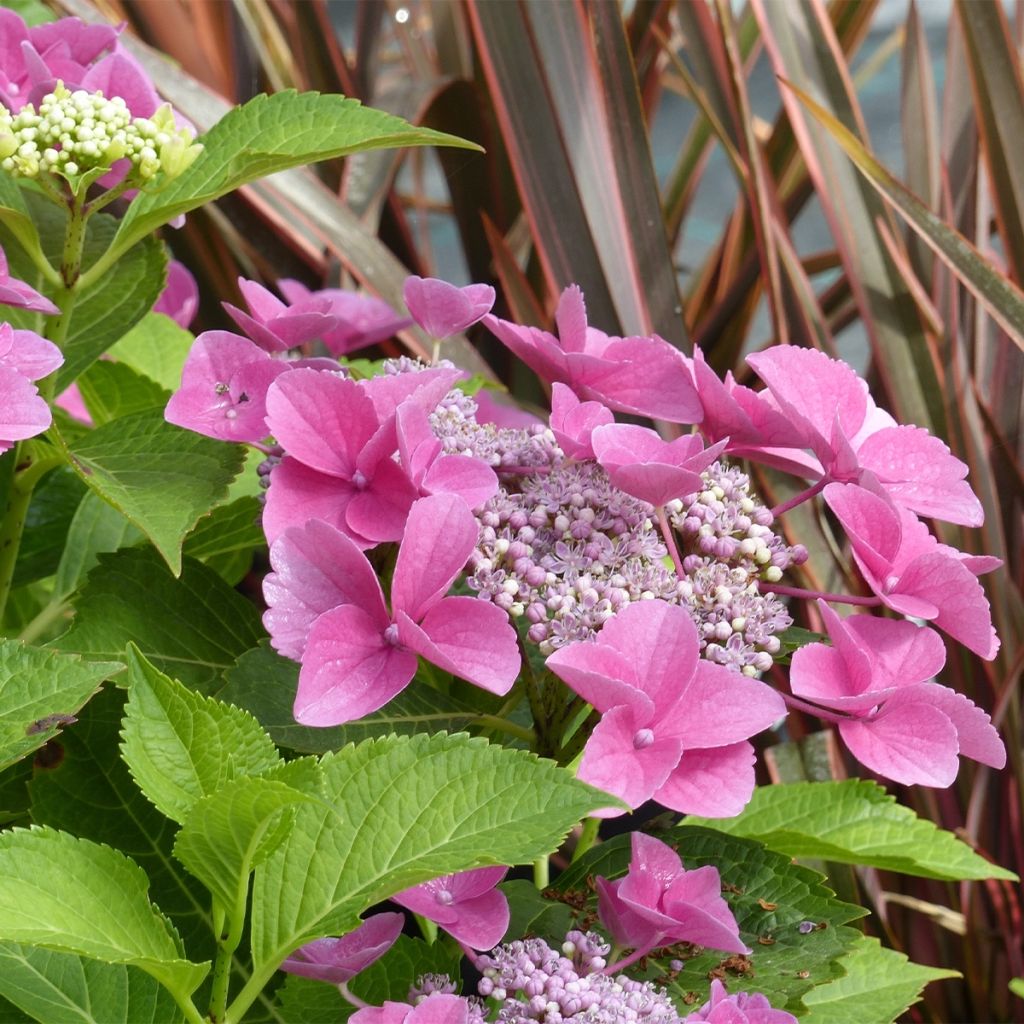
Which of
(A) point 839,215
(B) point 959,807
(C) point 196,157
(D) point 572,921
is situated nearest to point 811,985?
(D) point 572,921

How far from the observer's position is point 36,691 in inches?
16.4

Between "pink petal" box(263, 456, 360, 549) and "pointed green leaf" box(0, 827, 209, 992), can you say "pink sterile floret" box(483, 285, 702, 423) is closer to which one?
"pink petal" box(263, 456, 360, 549)

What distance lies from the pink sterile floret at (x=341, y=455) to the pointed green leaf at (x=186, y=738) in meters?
0.06

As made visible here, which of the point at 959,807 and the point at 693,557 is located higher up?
the point at 693,557

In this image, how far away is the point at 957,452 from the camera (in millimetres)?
972

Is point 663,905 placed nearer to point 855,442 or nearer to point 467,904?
→ point 467,904

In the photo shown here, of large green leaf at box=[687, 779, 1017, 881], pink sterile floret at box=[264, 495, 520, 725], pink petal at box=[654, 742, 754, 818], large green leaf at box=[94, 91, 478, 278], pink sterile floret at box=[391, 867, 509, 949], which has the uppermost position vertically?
large green leaf at box=[94, 91, 478, 278]

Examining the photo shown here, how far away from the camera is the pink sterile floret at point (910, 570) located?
1.40ft

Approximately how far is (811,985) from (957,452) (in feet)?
2.06

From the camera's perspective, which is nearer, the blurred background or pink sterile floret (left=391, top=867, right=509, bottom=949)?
pink sterile floret (left=391, top=867, right=509, bottom=949)

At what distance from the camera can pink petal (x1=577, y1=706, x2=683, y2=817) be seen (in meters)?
0.38

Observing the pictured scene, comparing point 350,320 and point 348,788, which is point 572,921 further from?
point 350,320

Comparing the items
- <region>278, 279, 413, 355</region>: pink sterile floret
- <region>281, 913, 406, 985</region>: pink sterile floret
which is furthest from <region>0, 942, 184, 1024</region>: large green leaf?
<region>278, 279, 413, 355</region>: pink sterile floret

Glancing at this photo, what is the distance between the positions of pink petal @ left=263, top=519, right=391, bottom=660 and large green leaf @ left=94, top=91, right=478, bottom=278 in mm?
187
